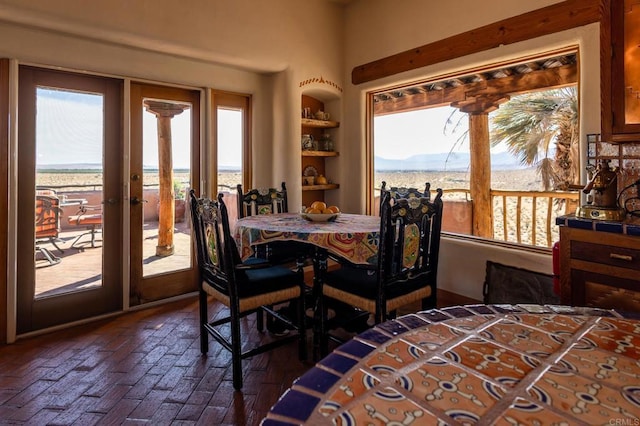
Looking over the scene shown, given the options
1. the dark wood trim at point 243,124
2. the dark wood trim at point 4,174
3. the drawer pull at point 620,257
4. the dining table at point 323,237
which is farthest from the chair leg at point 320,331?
the dark wood trim at point 4,174

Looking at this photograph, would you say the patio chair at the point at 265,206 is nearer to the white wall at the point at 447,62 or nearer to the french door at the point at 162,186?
the french door at the point at 162,186

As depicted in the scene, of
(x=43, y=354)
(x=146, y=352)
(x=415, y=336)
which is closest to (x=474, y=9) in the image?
(x=415, y=336)

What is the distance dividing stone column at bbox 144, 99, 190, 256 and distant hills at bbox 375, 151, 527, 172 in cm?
227

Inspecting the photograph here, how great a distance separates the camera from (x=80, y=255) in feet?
10.3

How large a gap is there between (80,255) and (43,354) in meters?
0.85

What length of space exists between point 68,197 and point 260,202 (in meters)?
1.54

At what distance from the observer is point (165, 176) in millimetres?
3559

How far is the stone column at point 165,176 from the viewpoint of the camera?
351 centimetres

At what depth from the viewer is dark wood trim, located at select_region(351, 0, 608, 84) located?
2629 millimetres

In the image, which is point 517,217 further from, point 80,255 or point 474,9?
point 80,255

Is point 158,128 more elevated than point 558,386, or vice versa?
point 158,128

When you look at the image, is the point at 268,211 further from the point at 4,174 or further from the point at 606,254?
the point at 606,254

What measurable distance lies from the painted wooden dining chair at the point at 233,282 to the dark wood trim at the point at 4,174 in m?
1.45

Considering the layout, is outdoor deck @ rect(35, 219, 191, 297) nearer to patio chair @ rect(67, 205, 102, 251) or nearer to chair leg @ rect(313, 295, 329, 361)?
patio chair @ rect(67, 205, 102, 251)
